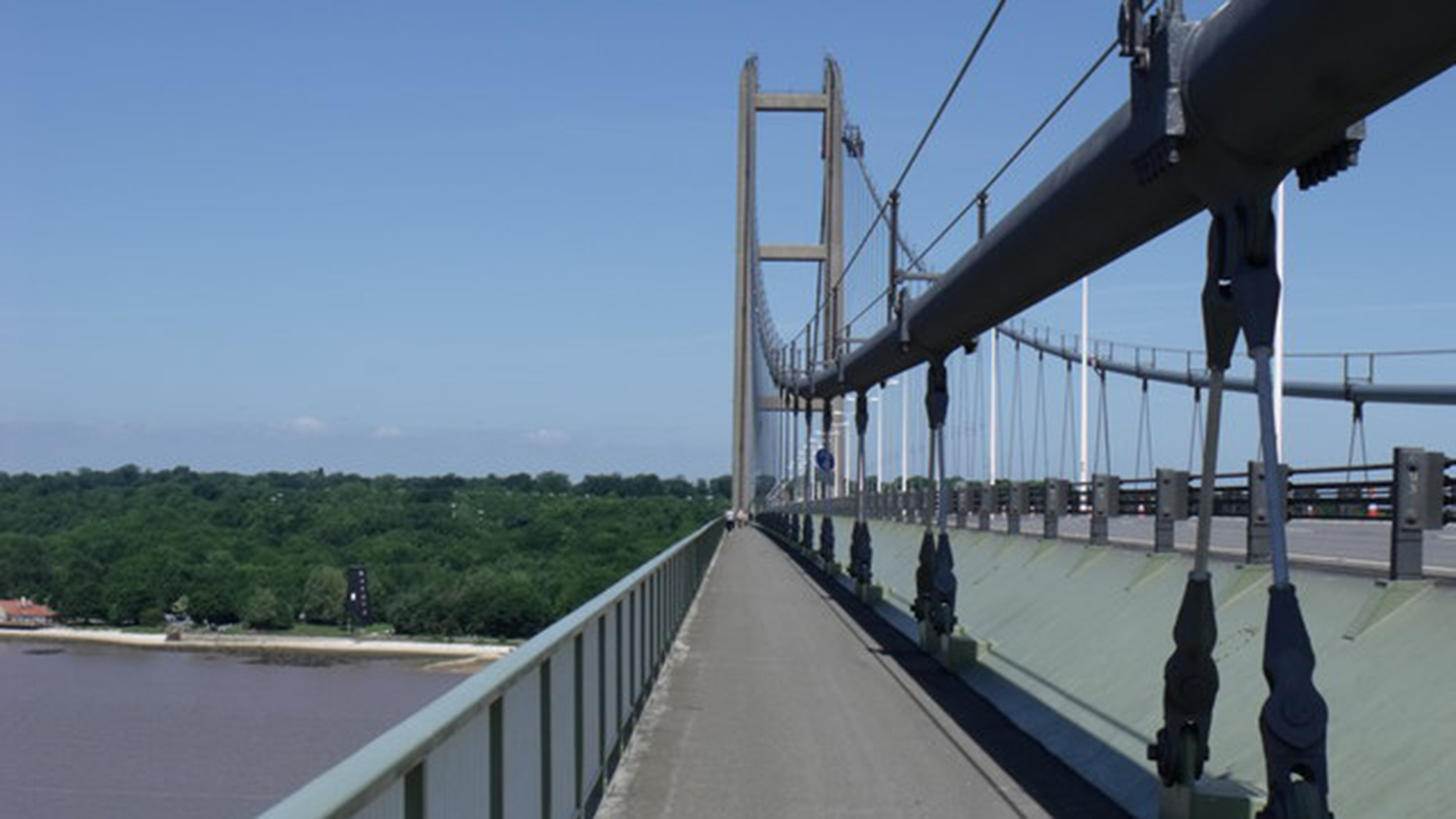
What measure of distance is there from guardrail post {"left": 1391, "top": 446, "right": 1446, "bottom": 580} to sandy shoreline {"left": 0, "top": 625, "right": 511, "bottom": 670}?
111070 mm

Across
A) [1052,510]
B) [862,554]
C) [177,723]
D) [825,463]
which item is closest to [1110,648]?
[1052,510]

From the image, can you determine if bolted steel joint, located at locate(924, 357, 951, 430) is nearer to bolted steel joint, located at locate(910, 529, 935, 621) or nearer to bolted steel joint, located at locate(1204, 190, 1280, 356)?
bolted steel joint, located at locate(910, 529, 935, 621)

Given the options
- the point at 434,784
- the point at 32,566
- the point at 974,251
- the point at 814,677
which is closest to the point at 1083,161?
the point at 974,251

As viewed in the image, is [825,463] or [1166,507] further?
[825,463]

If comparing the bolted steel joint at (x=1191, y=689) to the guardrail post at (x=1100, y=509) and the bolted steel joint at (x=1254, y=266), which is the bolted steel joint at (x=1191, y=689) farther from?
the guardrail post at (x=1100, y=509)

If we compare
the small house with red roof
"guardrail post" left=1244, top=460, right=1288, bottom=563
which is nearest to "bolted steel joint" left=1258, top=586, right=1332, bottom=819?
"guardrail post" left=1244, top=460, right=1288, bottom=563

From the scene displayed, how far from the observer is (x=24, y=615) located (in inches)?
5886

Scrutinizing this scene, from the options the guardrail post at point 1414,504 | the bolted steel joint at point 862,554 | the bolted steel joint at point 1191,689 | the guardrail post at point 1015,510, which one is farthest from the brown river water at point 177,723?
the bolted steel joint at point 1191,689

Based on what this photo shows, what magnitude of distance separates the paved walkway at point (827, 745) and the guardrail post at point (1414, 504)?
86.0 inches

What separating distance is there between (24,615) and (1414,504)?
502 feet

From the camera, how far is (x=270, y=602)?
144375mm

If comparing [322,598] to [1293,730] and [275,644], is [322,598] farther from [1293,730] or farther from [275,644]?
[1293,730]

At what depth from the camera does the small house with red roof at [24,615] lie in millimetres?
148250

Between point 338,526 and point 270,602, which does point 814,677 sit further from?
point 338,526
